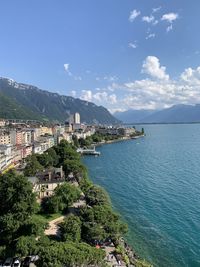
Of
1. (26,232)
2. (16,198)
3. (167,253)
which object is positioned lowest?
(167,253)

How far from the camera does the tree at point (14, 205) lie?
25.6 m

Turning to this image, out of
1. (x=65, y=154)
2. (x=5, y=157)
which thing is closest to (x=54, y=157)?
(x=65, y=154)

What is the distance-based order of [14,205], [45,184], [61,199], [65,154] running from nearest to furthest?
[14,205]
[61,199]
[45,184]
[65,154]

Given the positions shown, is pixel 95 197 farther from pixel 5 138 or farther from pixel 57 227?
pixel 5 138

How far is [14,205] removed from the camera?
91.7ft

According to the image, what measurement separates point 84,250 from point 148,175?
41757 mm

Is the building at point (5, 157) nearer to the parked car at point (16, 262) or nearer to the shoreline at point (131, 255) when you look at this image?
the shoreline at point (131, 255)

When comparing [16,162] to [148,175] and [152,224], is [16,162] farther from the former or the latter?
[152,224]

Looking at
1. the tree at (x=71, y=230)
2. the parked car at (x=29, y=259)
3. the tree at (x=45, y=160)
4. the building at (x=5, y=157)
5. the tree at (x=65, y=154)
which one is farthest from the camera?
the tree at (x=65, y=154)

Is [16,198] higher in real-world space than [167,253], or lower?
higher

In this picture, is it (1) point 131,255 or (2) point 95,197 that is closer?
(1) point 131,255

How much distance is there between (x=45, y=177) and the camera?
140 ft

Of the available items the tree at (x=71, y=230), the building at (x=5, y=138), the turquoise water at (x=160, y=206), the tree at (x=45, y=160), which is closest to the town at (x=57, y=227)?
the tree at (x=71, y=230)

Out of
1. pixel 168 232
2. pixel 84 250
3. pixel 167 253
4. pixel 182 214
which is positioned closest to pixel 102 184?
pixel 182 214
